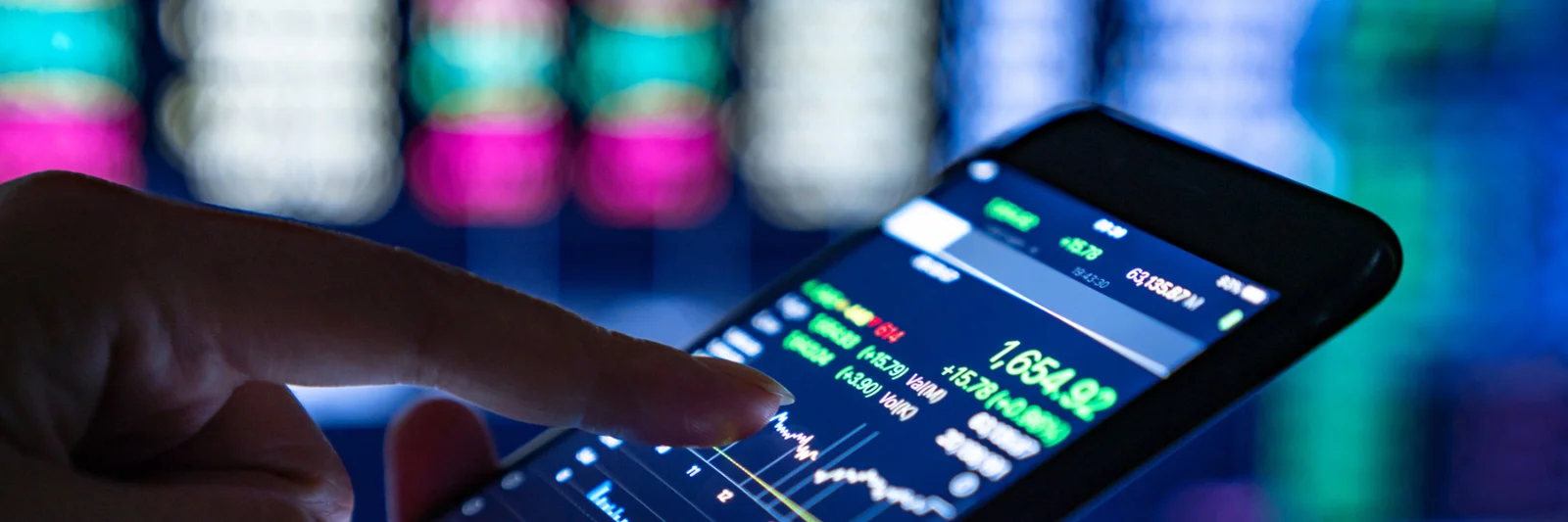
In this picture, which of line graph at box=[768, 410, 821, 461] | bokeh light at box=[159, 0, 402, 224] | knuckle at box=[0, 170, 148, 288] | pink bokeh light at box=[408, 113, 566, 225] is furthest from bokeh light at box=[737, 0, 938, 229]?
knuckle at box=[0, 170, 148, 288]

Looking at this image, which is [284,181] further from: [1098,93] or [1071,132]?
[1071,132]

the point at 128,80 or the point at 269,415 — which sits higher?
the point at 269,415

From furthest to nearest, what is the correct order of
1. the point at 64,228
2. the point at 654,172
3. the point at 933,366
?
the point at 654,172 < the point at 933,366 < the point at 64,228

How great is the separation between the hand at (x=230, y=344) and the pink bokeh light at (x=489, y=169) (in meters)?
0.94

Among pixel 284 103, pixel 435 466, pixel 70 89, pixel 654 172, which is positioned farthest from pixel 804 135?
pixel 435 466

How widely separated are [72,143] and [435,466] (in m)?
0.97

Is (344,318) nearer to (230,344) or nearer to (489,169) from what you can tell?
(230,344)

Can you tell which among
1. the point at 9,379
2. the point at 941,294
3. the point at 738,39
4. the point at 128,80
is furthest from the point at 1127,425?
the point at 128,80

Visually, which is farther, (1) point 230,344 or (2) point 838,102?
(2) point 838,102

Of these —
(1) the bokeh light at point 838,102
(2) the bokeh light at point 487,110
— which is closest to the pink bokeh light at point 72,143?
(2) the bokeh light at point 487,110

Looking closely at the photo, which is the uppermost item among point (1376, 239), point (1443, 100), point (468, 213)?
point (1376, 239)

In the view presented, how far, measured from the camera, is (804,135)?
1.50 metres

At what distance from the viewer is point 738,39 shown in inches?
58.3

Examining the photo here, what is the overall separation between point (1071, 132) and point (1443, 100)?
109 cm
